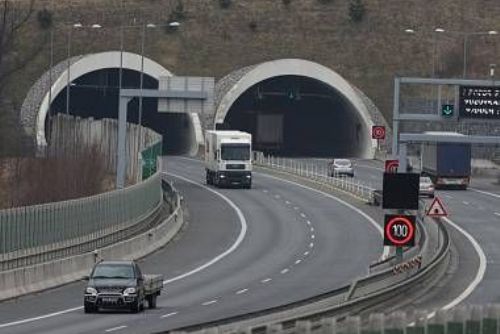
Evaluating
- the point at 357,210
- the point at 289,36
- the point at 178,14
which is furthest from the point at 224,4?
the point at 357,210

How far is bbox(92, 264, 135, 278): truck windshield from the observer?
41312 mm

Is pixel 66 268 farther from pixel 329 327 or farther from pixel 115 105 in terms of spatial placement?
pixel 115 105

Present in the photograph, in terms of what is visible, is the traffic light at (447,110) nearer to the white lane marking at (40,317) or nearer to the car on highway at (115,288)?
the white lane marking at (40,317)

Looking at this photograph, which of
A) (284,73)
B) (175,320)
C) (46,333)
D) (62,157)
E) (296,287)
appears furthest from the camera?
(284,73)

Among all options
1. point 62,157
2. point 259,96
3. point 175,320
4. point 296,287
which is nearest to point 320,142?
point 259,96

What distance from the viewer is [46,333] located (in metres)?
35.8

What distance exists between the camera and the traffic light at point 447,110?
7125cm

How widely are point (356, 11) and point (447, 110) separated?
81453 millimetres

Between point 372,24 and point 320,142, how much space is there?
17.5 metres

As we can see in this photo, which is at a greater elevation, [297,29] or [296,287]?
[297,29]

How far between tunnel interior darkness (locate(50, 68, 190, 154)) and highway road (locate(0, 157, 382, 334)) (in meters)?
31.6

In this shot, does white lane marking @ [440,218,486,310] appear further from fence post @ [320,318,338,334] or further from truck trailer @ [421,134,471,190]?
truck trailer @ [421,134,471,190]

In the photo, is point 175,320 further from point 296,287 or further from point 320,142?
point 320,142

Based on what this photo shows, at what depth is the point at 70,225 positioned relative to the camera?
2244 inches
